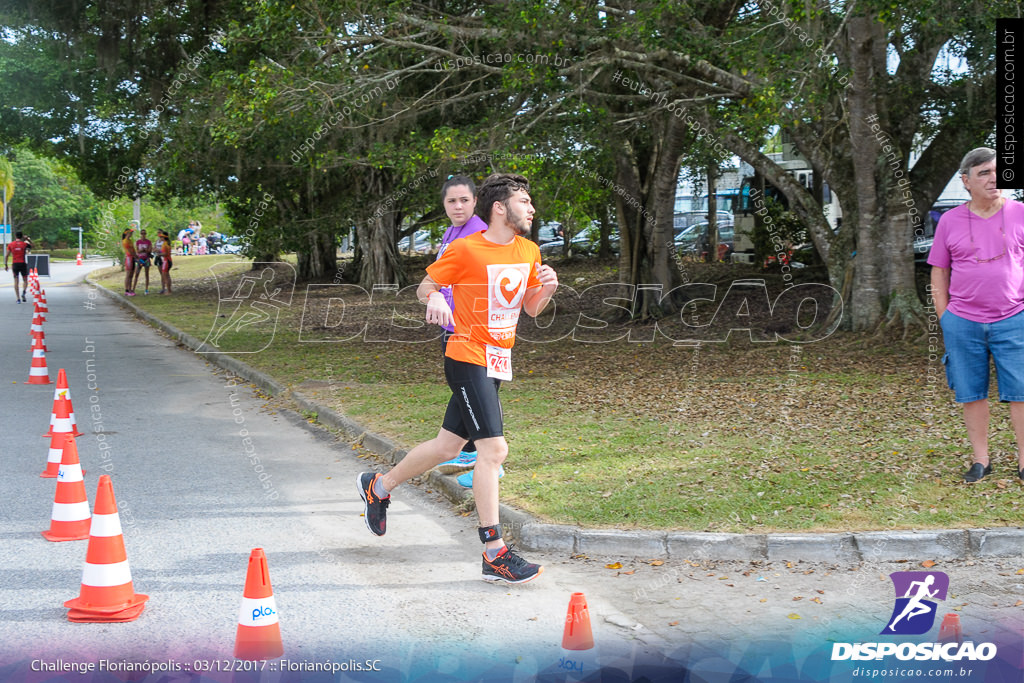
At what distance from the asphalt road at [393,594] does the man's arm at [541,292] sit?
1409 millimetres

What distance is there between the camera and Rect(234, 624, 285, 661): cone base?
383 centimetres

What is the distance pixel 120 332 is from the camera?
18.7 m

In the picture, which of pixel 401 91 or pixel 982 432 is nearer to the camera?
pixel 982 432

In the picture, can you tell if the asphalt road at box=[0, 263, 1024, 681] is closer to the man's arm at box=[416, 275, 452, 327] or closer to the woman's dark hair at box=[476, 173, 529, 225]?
the man's arm at box=[416, 275, 452, 327]

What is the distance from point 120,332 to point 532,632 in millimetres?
16372

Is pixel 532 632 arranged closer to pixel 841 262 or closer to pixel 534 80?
pixel 534 80

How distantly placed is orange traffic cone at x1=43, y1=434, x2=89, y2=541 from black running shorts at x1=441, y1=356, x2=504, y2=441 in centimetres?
219

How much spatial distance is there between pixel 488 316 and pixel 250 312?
1875 cm

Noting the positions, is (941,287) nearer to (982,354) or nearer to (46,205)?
(982,354)

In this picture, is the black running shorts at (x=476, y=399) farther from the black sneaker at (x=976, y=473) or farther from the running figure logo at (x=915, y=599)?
the black sneaker at (x=976, y=473)

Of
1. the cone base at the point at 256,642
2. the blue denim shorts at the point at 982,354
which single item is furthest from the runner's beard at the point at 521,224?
the blue denim shorts at the point at 982,354

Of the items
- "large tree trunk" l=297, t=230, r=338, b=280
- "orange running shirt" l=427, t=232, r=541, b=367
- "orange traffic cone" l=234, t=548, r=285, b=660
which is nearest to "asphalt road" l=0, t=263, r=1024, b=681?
"orange traffic cone" l=234, t=548, r=285, b=660

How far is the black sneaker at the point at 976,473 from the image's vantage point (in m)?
6.26

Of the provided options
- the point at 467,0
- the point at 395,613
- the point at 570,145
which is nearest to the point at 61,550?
the point at 395,613
